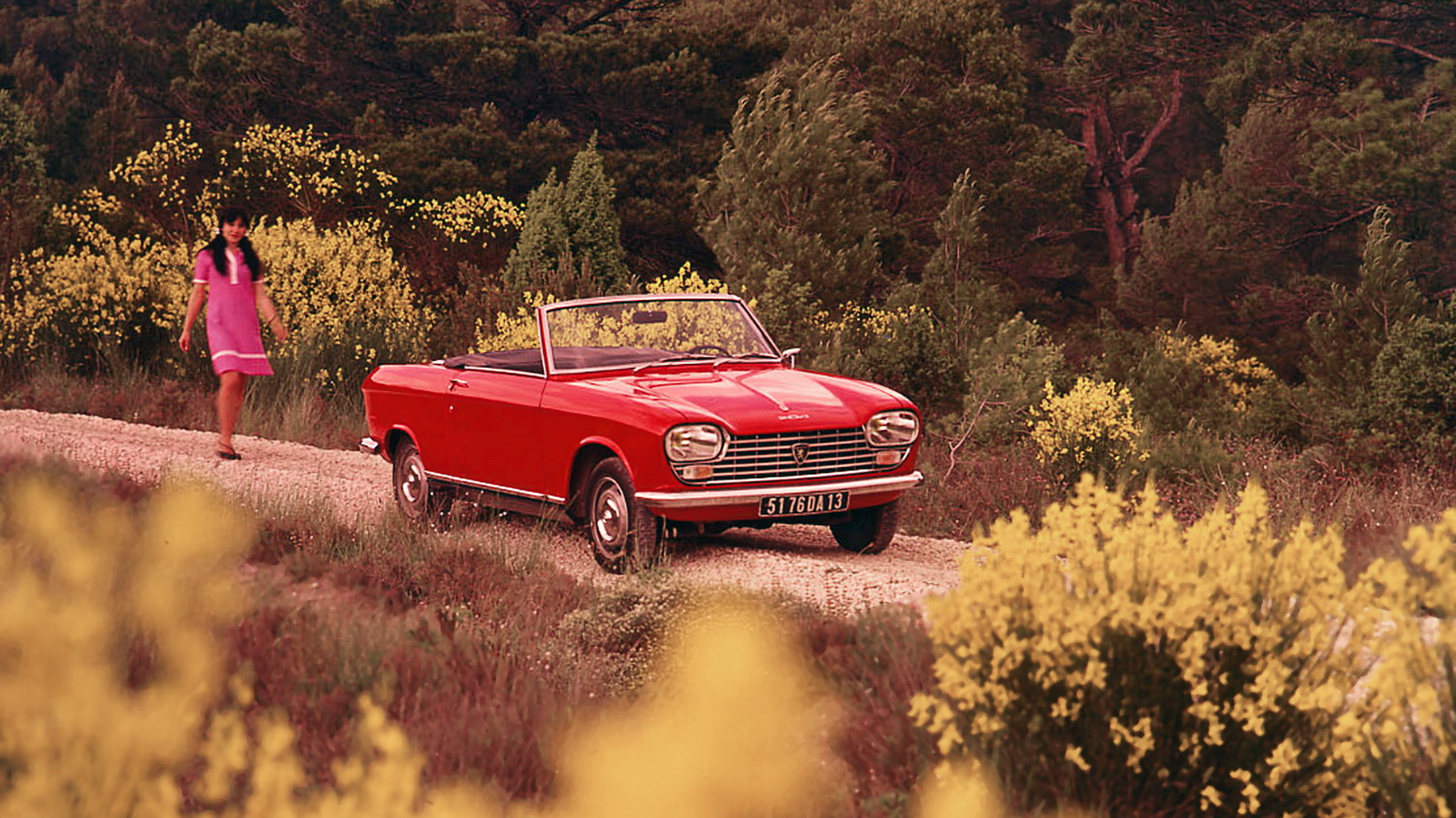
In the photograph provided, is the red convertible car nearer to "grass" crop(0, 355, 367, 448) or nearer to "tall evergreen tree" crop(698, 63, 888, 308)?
"grass" crop(0, 355, 367, 448)

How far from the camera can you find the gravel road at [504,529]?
780cm

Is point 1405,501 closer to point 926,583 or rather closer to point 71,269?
point 926,583

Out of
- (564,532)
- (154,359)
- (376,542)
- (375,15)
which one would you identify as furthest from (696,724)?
(375,15)

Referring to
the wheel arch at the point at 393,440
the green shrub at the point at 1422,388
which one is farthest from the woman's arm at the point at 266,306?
the green shrub at the point at 1422,388

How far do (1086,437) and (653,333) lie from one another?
14.1 feet

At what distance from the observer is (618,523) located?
338 inches

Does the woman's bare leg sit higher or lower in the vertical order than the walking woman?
lower

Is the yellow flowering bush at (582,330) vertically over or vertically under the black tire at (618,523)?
over

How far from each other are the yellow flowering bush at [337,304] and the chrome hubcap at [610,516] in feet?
29.6

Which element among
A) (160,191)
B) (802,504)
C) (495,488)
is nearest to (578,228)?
(160,191)

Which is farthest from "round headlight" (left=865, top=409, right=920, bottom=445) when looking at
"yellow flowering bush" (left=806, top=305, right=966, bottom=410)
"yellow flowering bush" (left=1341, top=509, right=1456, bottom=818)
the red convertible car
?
"yellow flowering bush" (left=806, top=305, right=966, bottom=410)

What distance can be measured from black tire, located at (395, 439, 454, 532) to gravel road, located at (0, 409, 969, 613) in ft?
0.63

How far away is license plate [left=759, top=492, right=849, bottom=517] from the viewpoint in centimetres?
831

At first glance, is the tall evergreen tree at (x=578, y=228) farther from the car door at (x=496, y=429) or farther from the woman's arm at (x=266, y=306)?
Result: the car door at (x=496, y=429)
